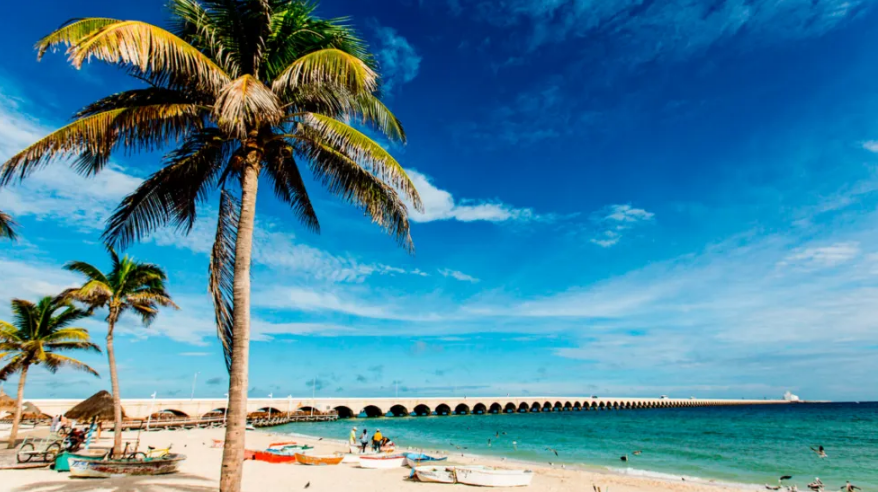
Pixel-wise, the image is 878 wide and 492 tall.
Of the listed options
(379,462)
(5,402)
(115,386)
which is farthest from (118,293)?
(5,402)

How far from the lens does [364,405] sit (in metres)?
79.2

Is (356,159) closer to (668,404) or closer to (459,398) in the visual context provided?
(459,398)

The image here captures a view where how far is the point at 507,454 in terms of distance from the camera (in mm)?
31531

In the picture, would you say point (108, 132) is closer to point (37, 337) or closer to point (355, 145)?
point (355, 145)

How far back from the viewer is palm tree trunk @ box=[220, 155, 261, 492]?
246 inches

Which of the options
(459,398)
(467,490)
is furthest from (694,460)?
(459,398)

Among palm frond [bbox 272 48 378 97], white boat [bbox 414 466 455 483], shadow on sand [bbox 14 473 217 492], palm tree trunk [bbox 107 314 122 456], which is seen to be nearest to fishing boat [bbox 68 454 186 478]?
shadow on sand [bbox 14 473 217 492]

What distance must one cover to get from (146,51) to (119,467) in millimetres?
13340

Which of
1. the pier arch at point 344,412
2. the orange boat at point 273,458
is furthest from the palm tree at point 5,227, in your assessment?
the pier arch at point 344,412

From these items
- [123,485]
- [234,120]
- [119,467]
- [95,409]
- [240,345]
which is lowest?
[123,485]

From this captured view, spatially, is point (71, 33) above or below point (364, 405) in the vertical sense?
above

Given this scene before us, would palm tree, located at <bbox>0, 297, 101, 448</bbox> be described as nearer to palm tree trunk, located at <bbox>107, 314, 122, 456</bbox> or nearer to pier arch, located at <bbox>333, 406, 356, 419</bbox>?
palm tree trunk, located at <bbox>107, 314, 122, 456</bbox>

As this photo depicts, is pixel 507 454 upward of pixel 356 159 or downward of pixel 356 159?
downward

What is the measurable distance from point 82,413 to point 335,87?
1926 cm
